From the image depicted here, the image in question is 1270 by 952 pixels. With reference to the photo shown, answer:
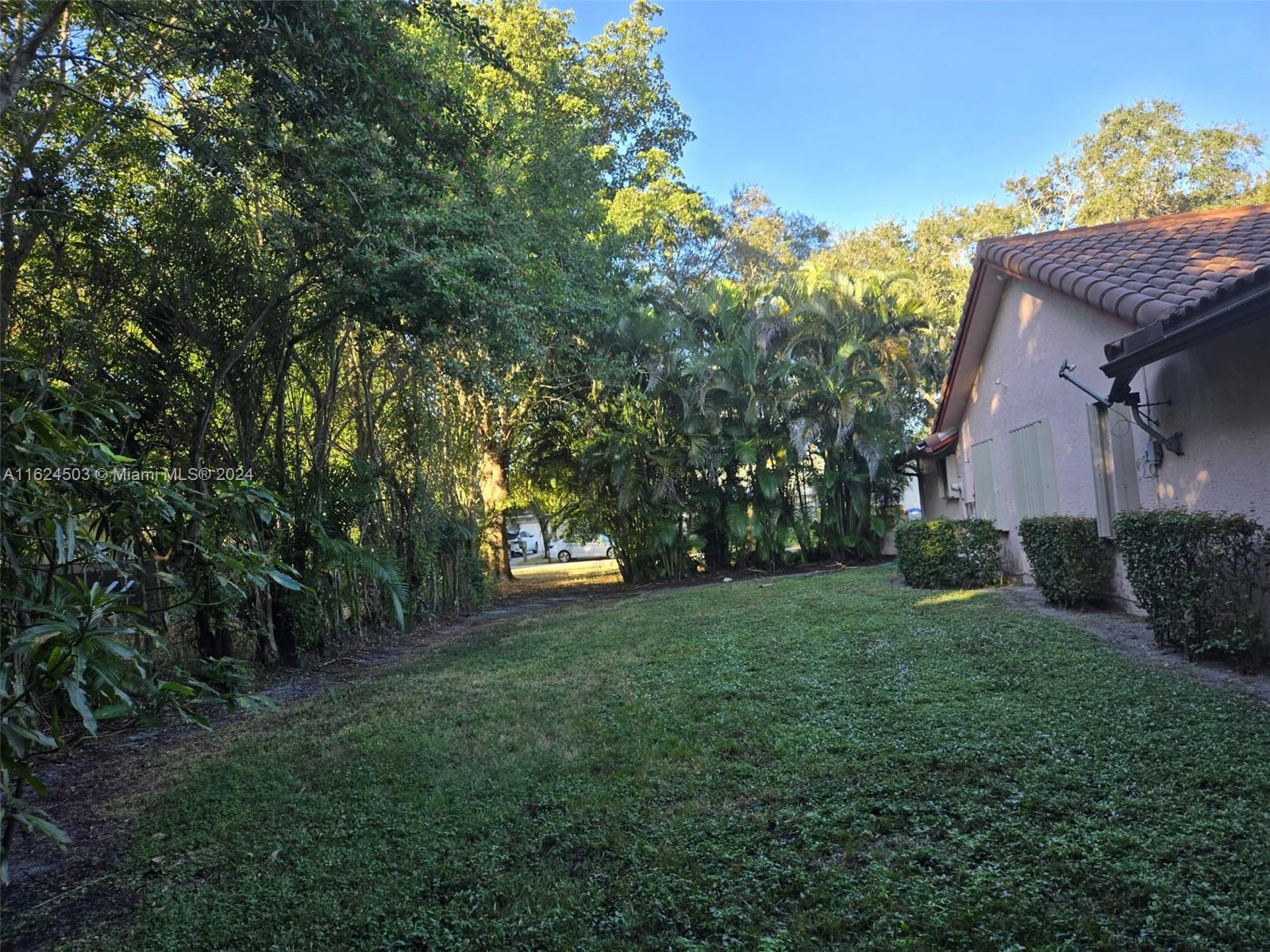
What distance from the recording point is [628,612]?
11555mm

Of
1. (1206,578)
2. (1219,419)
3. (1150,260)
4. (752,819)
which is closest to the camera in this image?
(752,819)

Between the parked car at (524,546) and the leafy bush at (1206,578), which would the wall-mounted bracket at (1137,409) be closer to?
the leafy bush at (1206,578)

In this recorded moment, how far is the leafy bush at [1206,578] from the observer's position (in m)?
5.22

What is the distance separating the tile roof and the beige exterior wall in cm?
42

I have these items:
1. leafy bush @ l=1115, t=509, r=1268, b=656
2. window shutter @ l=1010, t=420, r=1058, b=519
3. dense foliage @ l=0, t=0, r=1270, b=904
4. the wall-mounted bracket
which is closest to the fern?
dense foliage @ l=0, t=0, r=1270, b=904

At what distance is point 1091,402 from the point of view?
803cm

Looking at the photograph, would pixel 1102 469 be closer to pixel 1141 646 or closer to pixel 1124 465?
pixel 1124 465

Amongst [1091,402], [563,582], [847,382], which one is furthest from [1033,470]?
[563,582]

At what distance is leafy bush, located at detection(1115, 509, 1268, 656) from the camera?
5.22 meters

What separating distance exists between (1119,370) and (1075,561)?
2481mm

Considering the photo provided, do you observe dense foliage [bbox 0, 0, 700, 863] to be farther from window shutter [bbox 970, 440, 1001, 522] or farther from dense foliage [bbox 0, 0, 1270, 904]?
window shutter [bbox 970, 440, 1001, 522]

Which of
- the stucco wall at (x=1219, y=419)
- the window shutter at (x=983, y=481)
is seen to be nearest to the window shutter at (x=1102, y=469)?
the stucco wall at (x=1219, y=419)

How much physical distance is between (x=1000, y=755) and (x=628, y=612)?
7.78m

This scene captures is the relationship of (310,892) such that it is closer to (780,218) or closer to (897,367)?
(897,367)
